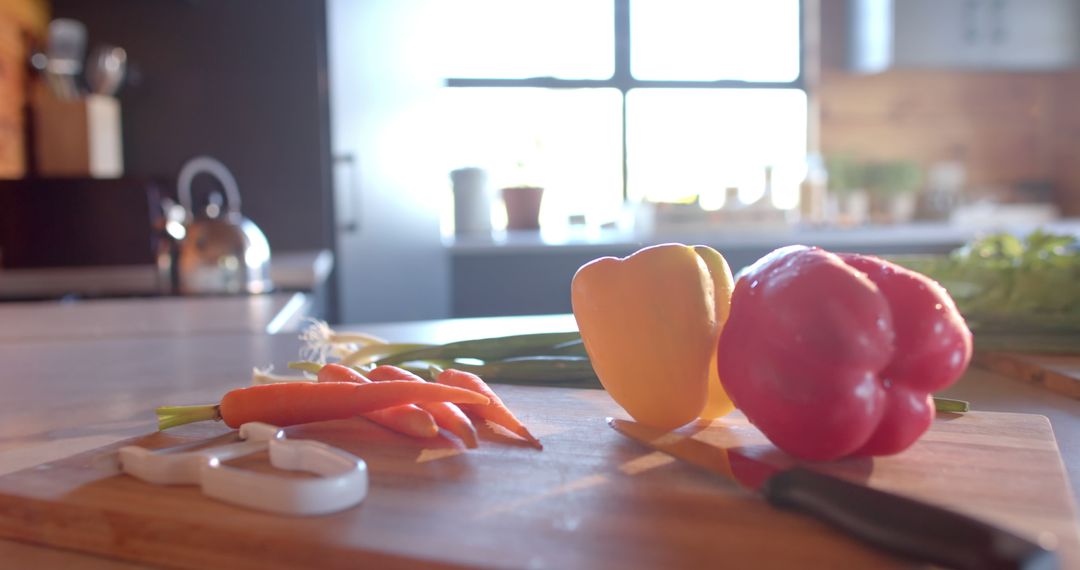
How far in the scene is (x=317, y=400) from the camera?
72 centimetres

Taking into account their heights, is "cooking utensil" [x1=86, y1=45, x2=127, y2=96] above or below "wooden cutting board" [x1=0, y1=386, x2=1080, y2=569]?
above

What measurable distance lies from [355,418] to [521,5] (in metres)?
3.69

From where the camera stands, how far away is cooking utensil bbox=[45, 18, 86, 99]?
2814 millimetres

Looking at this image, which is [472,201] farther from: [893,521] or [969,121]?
[893,521]

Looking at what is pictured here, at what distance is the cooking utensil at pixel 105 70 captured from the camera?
2869mm

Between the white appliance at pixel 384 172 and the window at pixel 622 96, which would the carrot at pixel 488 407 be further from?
the window at pixel 622 96

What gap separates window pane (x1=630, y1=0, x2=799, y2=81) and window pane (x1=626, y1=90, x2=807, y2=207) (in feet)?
0.33

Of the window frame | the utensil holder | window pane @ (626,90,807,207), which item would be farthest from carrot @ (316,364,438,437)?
window pane @ (626,90,807,207)

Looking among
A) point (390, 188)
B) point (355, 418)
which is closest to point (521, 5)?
point (390, 188)

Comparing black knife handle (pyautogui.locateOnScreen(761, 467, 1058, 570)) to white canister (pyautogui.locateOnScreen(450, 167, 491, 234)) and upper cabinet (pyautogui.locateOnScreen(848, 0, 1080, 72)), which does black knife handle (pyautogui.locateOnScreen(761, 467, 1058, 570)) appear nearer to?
white canister (pyautogui.locateOnScreen(450, 167, 491, 234))

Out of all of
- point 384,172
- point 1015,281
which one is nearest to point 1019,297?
point 1015,281

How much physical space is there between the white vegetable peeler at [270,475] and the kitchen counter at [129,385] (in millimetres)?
67

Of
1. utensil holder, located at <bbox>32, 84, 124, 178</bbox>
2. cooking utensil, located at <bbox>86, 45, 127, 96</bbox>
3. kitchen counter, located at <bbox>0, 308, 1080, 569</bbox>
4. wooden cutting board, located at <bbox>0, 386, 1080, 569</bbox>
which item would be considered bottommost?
kitchen counter, located at <bbox>0, 308, 1080, 569</bbox>

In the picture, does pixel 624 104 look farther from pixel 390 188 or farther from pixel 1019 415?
pixel 1019 415
